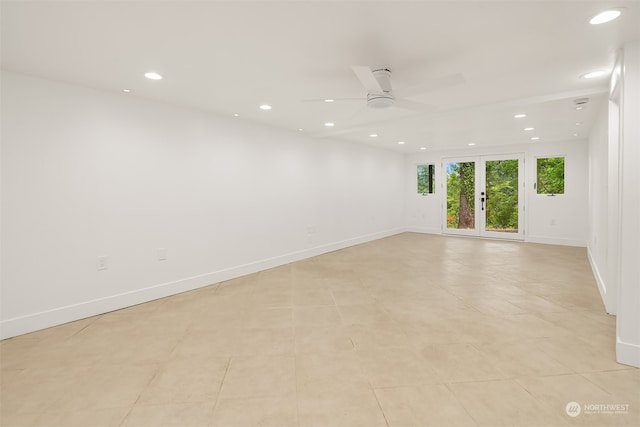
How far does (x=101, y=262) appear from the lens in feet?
11.3

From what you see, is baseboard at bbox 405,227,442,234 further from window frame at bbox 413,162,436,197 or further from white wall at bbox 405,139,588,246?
white wall at bbox 405,139,588,246

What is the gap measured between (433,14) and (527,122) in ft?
13.3

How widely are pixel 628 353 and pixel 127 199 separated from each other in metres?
4.90

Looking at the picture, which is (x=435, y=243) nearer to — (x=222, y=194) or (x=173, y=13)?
(x=222, y=194)

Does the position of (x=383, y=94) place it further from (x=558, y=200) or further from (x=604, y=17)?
(x=558, y=200)

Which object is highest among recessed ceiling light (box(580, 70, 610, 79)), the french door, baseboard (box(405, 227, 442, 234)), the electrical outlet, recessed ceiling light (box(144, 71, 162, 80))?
recessed ceiling light (box(144, 71, 162, 80))

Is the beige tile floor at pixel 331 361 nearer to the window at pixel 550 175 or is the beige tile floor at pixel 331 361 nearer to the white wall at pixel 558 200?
the white wall at pixel 558 200

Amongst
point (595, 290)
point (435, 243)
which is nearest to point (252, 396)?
point (595, 290)

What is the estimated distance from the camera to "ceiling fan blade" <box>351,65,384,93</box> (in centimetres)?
229

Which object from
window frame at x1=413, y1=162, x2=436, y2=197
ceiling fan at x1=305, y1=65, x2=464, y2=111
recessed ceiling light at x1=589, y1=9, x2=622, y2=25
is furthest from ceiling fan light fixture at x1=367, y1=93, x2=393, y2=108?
window frame at x1=413, y1=162, x2=436, y2=197

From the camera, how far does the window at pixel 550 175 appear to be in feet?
23.5

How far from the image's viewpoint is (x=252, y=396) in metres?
1.99

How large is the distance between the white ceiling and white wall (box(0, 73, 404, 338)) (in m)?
0.38

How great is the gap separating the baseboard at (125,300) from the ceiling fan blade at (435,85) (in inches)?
135
